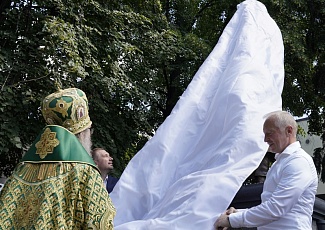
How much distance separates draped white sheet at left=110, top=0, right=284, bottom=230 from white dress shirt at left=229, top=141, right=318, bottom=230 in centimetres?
44

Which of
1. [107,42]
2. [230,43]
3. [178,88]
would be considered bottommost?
[178,88]

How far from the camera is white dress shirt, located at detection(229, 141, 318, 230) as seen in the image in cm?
412

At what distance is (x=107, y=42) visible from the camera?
12133 millimetres

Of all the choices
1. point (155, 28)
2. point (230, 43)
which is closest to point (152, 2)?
point (155, 28)

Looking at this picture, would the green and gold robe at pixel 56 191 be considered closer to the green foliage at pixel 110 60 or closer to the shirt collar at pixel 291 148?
the shirt collar at pixel 291 148

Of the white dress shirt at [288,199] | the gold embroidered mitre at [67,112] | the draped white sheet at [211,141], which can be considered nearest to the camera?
the gold embroidered mitre at [67,112]

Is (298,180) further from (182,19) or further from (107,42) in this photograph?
(182,19)

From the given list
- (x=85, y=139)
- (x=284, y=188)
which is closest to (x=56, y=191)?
(x=85, y=139)

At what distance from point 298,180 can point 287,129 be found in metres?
0.35

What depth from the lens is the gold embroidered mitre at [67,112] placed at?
3736 millimetres

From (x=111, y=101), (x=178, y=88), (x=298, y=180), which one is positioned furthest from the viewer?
(x=178, y=88)

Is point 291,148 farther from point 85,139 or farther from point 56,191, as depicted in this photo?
point 56,191

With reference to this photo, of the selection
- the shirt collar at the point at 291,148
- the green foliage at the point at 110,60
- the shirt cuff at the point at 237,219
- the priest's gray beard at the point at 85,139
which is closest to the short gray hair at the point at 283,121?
the shirt collar at the point at 291,148

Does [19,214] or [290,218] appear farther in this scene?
[290,218]
